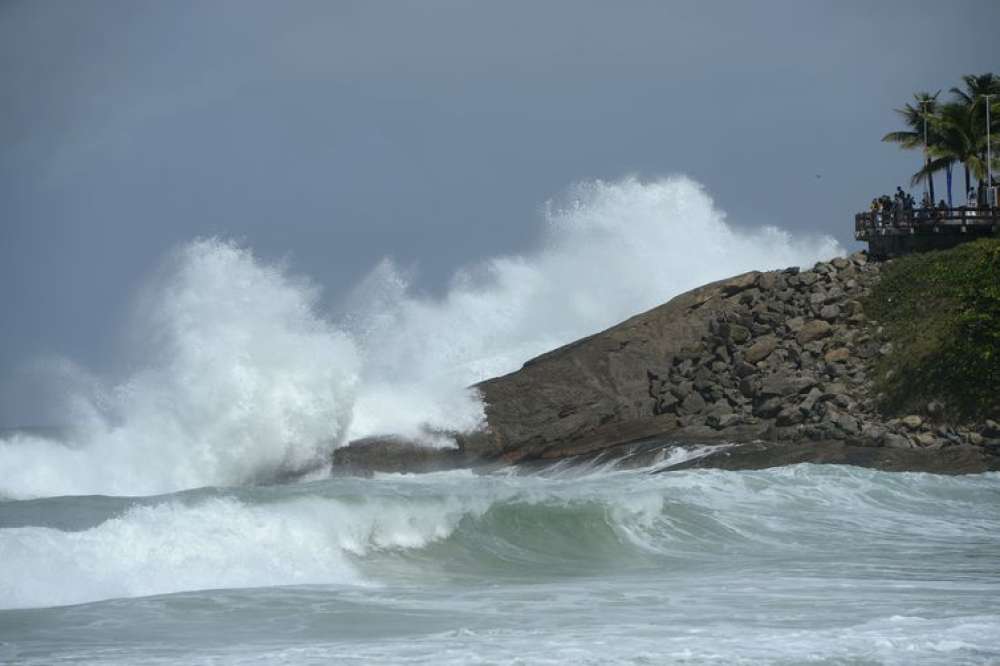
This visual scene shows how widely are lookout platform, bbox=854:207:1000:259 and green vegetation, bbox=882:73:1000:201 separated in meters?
7.91

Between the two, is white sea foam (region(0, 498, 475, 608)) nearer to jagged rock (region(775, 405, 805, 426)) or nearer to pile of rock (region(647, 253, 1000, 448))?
jagged rock (region(775, 405, 805, 426))

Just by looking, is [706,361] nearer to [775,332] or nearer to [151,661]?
[775,332]

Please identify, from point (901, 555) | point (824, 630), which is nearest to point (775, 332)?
point (901, 555)

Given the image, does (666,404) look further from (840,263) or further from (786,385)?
(840,263)

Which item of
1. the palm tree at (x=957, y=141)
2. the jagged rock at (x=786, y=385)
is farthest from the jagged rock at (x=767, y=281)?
the palm tree at (x=957, y=141)

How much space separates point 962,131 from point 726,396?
1878cm

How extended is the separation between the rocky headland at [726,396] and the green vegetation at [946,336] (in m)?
0.25

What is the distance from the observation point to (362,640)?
11.3m

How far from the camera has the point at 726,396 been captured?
28062mm

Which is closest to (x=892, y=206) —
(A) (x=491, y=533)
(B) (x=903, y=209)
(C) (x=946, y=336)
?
(B) (x=903, y=209)

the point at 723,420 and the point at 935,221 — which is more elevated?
the point at 935,221

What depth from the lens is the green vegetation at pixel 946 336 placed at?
25250 millimetres

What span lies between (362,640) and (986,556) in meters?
7.73

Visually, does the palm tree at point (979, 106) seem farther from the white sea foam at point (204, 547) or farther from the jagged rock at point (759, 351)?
the white sea foam at point (204, 547)
